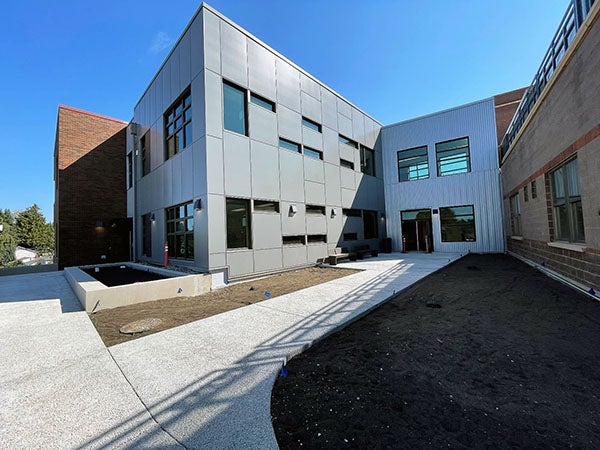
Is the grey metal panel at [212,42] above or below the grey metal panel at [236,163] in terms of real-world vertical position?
above

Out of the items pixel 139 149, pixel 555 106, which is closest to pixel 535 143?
pixel 555 106

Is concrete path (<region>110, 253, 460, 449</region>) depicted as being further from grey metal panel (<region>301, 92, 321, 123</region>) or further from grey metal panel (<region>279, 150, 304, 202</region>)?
grey metal panel (<region>301, 92, 321, 123</region>)

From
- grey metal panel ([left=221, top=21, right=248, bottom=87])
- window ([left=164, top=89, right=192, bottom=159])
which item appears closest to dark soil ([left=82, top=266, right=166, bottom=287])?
window ([left=164, top=89, right=192, bottom=159])

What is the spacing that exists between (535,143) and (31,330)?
46.7 feet

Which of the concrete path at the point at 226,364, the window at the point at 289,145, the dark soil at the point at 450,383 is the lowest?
the dark soil at the point at 450,383

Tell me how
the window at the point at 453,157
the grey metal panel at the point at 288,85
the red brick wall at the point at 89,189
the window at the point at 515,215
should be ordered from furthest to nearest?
the window at the point at 453,157
the red brick wall at the point at 89,189
the window at the point at 515,215
the grey metal panel at the point at 288,85

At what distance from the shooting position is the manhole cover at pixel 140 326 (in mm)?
4254

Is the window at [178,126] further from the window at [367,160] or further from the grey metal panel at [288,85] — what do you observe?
the window at [367,160]

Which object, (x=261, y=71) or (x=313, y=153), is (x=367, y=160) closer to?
(x=313, y=153)

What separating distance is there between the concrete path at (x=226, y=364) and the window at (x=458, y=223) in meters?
12.4

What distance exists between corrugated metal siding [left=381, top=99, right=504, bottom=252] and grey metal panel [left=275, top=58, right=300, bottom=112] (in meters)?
9.05

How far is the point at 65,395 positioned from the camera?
2.54 metres

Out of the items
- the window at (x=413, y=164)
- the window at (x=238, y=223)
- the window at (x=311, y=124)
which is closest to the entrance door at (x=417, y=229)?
the window at (x=413, y=164)

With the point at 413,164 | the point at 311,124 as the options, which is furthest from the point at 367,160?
the point at 311,124
